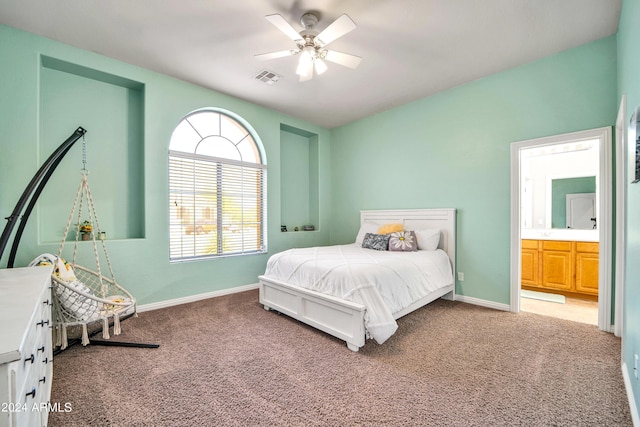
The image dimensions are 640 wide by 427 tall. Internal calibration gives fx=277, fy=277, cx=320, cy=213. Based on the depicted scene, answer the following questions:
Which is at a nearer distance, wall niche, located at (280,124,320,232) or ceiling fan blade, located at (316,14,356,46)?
ceiling fan blade, located at (316,14,356,46)

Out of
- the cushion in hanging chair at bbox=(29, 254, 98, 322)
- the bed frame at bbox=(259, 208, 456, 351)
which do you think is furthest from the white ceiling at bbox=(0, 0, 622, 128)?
the cushion in hanging chair at bbox=(29, 254, 98, 322)

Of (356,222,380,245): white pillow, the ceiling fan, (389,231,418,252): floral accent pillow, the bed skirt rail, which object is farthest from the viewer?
(356,222,380,245): white pillow

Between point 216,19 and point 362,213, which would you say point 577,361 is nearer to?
point 362,213

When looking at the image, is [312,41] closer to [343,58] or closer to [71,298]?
[343,58]

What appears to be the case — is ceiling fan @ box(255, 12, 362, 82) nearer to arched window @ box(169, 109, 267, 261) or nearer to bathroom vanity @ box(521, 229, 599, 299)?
arched window @ box(169, 109, 267, 261)

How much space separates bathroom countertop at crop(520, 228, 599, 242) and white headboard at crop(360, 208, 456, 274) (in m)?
1.49

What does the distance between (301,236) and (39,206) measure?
3.37m

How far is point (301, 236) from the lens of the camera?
500 cm

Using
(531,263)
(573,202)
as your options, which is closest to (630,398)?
(531,263)

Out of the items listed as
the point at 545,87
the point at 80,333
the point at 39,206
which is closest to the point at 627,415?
the point at 545,87

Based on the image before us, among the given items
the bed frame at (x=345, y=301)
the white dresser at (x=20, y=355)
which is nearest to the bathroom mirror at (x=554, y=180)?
the bed frame at (x=345, y=301)

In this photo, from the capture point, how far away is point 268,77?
3471 millimetres

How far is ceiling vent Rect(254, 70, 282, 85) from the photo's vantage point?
11.1 ft

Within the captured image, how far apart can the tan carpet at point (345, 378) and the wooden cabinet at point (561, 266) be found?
4.17 ft
